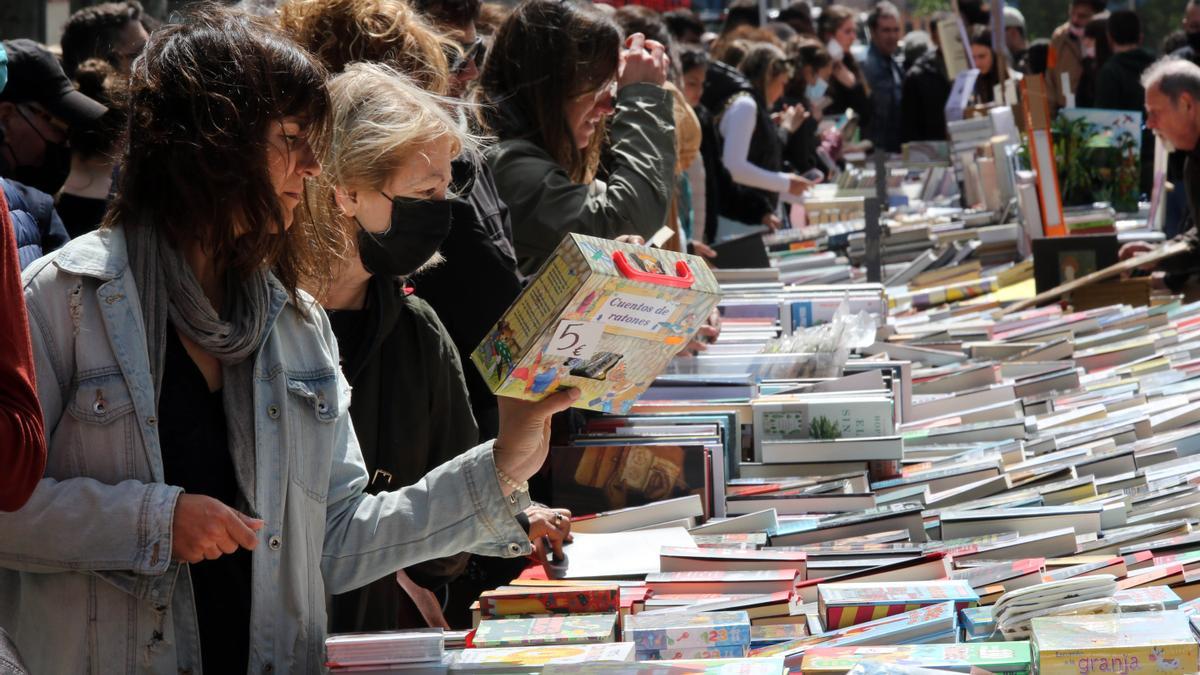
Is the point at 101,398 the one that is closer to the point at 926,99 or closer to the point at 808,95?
the point at 808,95

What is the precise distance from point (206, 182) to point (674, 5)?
13041mm

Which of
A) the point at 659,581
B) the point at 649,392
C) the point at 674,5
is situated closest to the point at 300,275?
the point at 659,581

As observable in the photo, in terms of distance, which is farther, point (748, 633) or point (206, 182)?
point (748, 633)

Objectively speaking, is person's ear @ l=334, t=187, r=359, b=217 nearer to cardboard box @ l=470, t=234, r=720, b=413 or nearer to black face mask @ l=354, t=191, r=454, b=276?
black face mask @ l=354, t=191, r=454, b=276

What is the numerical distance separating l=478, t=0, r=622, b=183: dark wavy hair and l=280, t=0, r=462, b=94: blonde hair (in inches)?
22.5

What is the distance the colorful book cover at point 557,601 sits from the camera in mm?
2334

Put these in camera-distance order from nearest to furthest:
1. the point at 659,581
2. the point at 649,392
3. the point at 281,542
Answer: the point at 281,542, the point at 659,581, the point at 649,392

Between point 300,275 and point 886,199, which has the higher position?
point 300,275

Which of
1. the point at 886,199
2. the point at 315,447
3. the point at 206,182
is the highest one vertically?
the point at 206,182

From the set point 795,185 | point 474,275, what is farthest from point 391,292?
point 795,185

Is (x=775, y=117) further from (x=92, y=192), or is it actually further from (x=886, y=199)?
(x=92, y=192)

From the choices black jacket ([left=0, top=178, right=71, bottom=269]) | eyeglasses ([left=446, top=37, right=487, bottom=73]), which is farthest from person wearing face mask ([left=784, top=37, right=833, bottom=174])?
black jacket ([left=0, top=178, right=71, bottom=269])

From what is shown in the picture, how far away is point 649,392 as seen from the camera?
12.3ft

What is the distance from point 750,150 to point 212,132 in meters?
6.76
